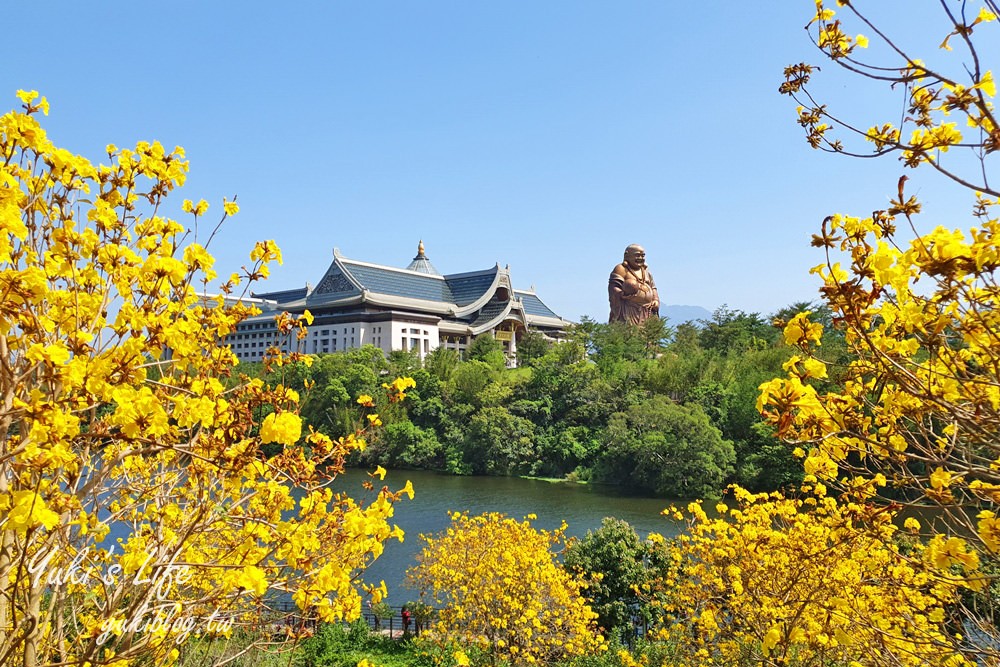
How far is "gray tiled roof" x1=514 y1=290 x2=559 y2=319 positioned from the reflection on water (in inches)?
1178

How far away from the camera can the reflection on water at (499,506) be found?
46.0 feet

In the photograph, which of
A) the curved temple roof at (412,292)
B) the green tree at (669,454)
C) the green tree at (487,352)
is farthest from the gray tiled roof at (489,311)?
the green tree at (669,454)

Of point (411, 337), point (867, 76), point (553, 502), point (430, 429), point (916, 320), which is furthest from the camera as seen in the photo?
point (411, 337)

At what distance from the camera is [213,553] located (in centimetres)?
375

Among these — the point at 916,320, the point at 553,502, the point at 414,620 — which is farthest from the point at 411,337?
the point at 916,320

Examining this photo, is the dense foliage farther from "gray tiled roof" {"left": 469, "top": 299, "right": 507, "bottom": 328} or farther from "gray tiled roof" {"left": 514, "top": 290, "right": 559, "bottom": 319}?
"gray tiled roof" {"left": 514, "top": 290, "right": 559, "bottom": 319}

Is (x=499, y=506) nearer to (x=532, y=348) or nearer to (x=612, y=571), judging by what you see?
(x=612, y=571)

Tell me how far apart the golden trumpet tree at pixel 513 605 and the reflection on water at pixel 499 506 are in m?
4.26

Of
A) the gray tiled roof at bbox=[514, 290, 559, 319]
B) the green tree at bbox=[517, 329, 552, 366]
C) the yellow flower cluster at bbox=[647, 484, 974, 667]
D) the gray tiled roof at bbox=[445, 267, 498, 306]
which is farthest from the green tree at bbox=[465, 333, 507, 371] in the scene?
the yellow flower cluster at bbox=[647, 484, 974, 667]

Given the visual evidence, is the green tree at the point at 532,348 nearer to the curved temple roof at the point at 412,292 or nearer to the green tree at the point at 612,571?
the curved temple roof at the point at 412,292

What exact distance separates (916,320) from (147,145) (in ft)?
10.2

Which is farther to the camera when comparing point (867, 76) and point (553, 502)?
point (553, 502)

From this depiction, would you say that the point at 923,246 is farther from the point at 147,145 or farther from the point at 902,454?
the point at 147,145

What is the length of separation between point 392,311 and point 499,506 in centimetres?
2325
